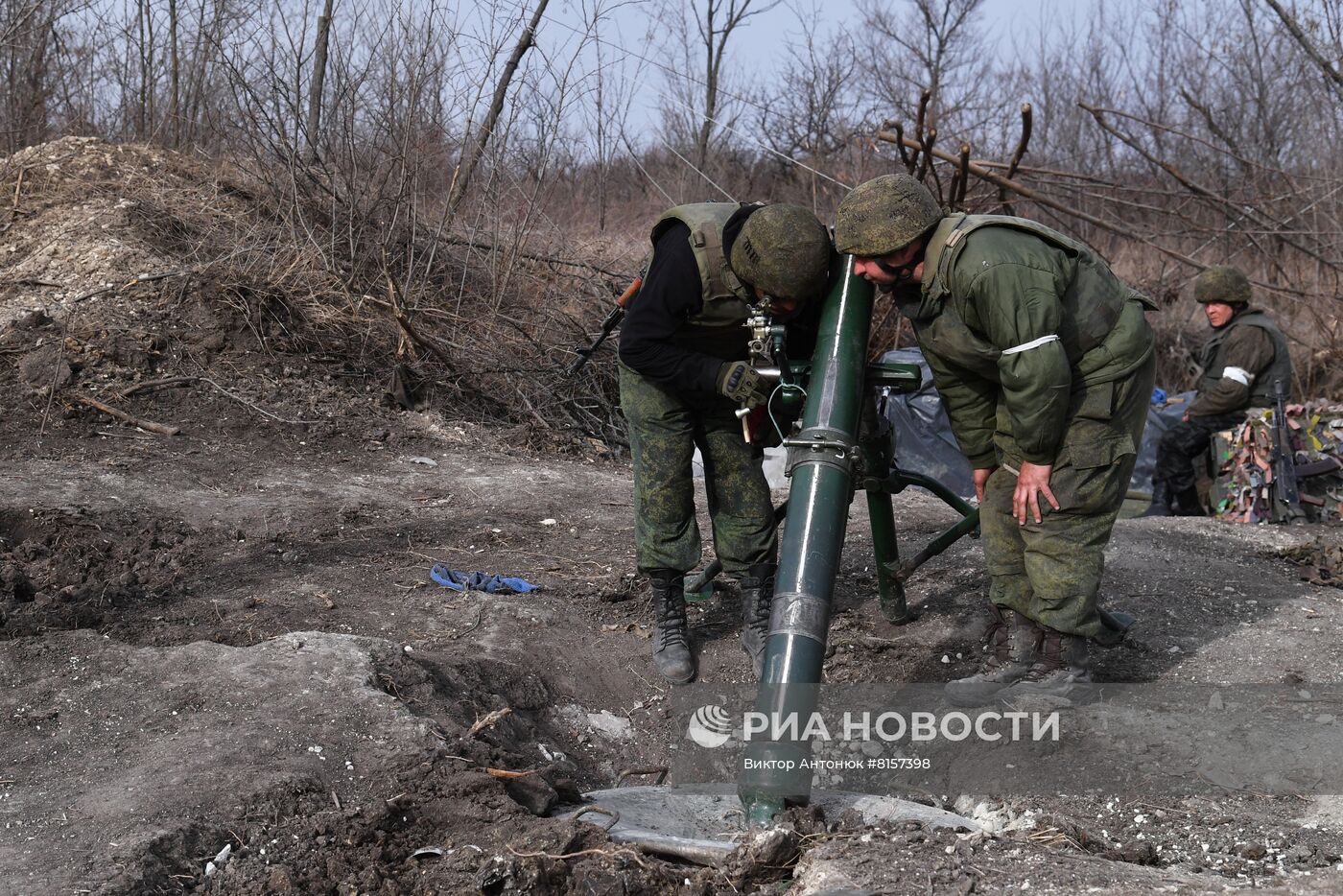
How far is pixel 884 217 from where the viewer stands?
3.40 meters

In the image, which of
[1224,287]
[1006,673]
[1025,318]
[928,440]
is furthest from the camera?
[928,440]

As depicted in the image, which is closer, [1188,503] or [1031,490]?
[1031,490]

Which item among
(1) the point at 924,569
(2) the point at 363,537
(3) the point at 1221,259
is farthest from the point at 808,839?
(3) the point at 1221,259

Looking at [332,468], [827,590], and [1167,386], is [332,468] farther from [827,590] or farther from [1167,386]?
[1167,386]

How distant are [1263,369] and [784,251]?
5.28 metres

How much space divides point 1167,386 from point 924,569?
710 centimetres

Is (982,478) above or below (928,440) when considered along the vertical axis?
above

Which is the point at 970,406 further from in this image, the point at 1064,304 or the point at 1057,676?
the point at 1057,676

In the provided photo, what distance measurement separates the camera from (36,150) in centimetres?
1016

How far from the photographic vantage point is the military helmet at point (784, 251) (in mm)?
3598

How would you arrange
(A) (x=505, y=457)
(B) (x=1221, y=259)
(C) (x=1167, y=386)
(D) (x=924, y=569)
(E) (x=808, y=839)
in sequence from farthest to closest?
(B) (x=1221, y=259) < (C) (x=1167, y=386) < (A) (x=505, y=457) < (D) (x=924, y=569) < (E) (x=808, y=839)

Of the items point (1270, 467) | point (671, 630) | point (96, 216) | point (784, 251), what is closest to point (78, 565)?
point (671, 630)

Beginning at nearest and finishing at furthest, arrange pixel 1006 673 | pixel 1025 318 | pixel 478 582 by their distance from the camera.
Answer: pixel 1025 318, pixel 1006 673, pixel 478 582

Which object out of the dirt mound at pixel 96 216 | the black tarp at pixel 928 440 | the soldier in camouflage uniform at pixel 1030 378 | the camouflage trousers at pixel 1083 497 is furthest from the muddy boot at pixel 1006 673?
the dirt mound at pixel 96 216
